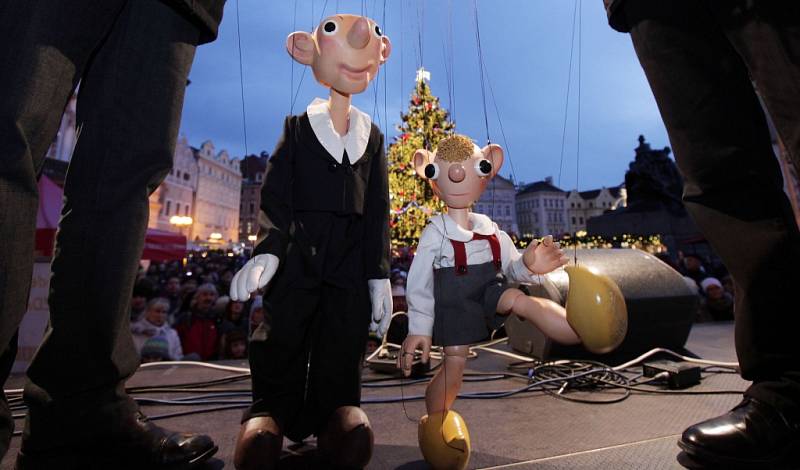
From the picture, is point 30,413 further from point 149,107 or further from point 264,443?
point 149,107

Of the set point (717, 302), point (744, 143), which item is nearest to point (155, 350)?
point (744, 143)

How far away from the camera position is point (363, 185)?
1077 mm

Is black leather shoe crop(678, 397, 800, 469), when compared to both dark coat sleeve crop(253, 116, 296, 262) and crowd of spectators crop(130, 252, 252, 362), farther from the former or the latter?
crowd of spectators crop(130, 252, 252, 362)

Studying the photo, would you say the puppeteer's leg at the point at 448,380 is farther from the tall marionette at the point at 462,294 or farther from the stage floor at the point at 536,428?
the stage floor at the point at 536,428

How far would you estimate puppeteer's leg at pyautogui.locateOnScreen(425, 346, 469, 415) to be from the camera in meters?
0.94

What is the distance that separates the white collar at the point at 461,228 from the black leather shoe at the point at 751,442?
2.06ft

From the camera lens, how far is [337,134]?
107cm

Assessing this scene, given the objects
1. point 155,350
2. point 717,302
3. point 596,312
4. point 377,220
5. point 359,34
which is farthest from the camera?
point 717,302

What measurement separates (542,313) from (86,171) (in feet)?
3.30

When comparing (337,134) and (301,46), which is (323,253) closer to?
(337,134)

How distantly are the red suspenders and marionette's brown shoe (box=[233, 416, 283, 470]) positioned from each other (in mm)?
550

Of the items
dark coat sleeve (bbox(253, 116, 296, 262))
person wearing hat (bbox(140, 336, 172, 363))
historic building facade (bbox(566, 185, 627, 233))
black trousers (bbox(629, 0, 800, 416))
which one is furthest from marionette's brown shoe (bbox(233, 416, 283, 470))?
historic building facade (bbox(566, 185, 627, 233))

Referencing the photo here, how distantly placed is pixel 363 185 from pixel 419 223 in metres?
6.30

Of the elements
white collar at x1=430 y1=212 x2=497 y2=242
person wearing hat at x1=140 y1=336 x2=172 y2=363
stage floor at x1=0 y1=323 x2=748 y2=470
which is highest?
white collar at x1=430 y1=212 x2=497 y2=242
